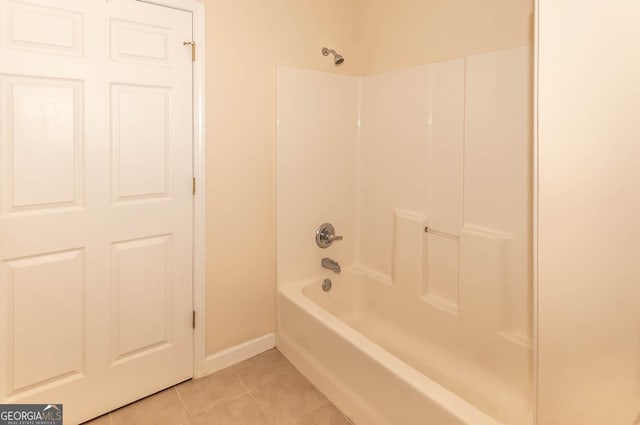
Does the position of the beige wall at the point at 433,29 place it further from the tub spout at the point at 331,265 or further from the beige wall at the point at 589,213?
the tub spout at the point at 331,265

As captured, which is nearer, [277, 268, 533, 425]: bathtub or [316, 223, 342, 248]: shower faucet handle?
[277, 268, 533, 425]: bathtub

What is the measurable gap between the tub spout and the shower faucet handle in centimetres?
10

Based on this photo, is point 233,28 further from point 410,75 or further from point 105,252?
point 105,252

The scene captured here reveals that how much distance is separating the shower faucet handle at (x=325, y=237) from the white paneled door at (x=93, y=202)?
87 centimetres

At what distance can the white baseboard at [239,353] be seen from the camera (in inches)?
84.1

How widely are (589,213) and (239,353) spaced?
6.42 ft

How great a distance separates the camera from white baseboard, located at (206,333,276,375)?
2136 millimetres

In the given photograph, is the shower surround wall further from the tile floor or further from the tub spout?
the tile floor

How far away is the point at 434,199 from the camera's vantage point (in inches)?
83.0

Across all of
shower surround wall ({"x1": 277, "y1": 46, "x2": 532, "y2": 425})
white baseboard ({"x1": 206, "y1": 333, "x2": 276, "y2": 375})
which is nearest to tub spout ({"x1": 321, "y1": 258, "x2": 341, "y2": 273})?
shower surround wall ({"x1": 277, "y1": 46, "x2": 532, "y2": 425})

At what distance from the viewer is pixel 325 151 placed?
→ 2.49 m

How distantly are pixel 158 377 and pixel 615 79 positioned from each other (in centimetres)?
230

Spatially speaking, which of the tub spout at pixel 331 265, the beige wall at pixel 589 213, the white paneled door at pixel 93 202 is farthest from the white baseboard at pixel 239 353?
the beige wall at pixel 589 213

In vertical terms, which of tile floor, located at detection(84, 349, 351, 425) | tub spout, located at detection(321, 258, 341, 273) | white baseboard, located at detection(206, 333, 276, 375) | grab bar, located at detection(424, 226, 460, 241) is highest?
grab bar, located at detection(424, 226, 460, 241)
